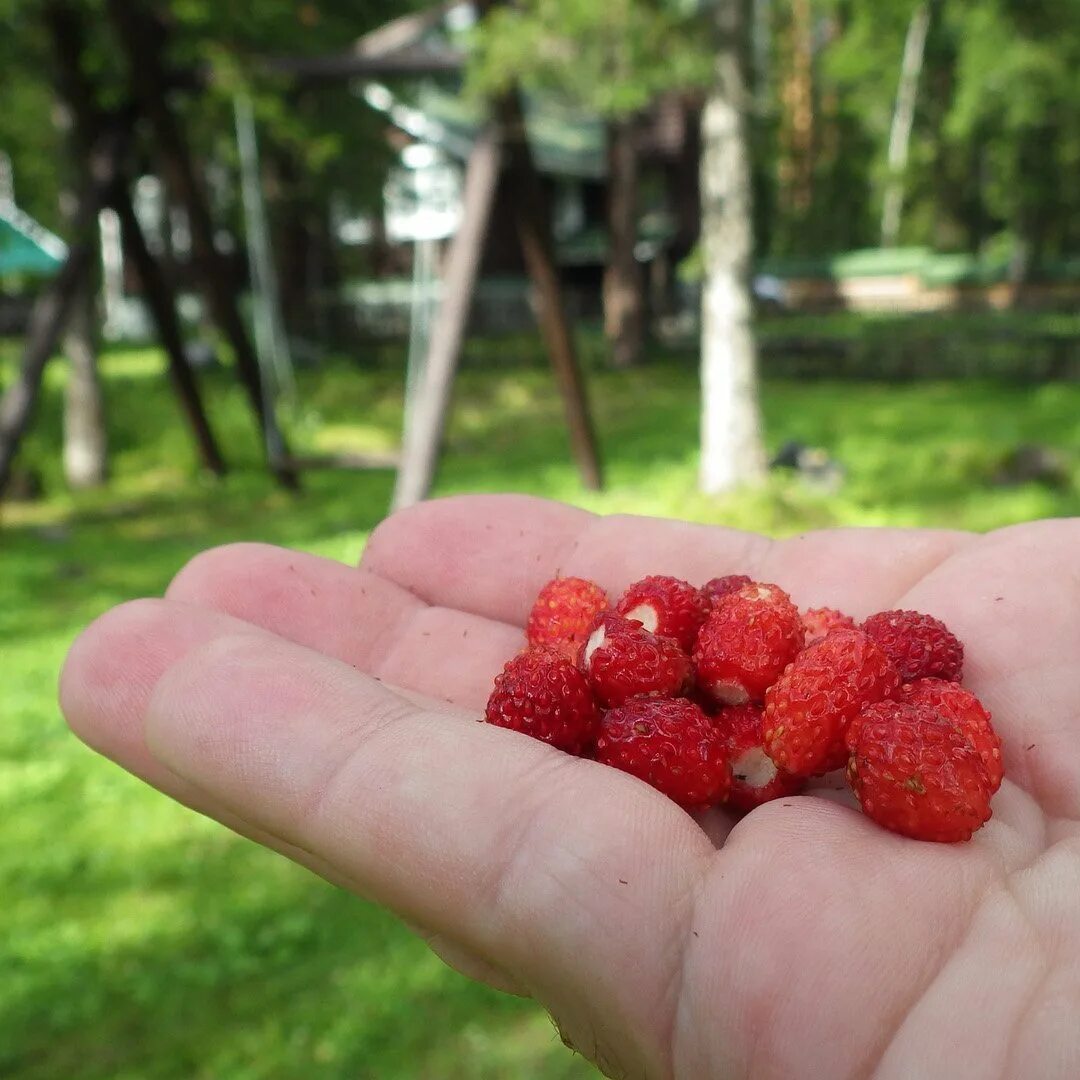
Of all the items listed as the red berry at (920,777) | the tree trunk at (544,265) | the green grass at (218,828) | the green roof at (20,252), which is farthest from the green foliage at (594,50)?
the red berry at (920,777)

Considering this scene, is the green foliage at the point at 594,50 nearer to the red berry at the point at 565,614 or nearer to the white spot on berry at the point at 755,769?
the red berry at the point at 565,614

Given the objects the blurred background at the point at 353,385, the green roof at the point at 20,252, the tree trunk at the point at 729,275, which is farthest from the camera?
the green roof at the point at 20,252

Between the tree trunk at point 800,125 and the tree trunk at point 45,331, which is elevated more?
the tree trunk at point 800,125

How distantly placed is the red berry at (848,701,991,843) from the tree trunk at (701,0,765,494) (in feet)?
17.9

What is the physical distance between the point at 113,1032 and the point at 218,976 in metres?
0.27

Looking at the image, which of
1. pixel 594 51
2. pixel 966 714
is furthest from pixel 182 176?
pixel 966 714

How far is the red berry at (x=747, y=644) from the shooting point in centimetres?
202

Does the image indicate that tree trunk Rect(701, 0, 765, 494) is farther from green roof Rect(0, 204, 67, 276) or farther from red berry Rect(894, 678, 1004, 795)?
red berry Rect(894, 678, 1004, 795)

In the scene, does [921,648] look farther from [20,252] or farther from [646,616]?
[20,252]

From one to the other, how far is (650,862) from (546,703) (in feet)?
1.92

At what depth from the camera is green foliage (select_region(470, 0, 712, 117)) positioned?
5.23 metres

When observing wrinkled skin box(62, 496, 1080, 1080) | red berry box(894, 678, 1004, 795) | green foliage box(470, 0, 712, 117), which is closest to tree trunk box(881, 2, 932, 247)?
green foliage box(470, 0, 712, 117)

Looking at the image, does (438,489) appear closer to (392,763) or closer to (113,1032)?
(113,1032)

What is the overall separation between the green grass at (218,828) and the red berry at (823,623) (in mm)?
1185
